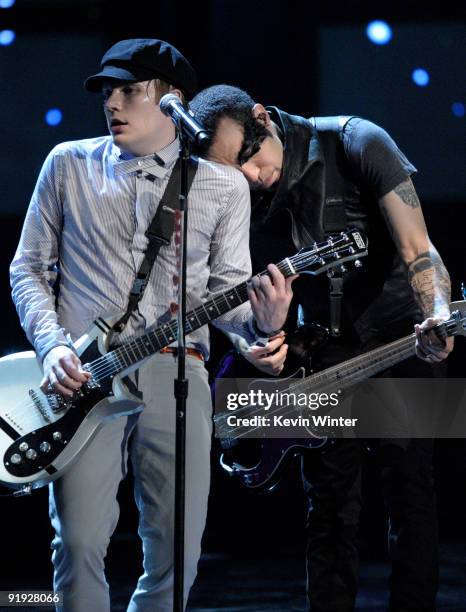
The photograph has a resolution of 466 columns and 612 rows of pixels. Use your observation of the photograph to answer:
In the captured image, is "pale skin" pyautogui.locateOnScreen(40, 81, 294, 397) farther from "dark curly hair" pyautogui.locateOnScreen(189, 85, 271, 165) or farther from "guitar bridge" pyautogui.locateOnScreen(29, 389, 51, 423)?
"dark curly hair" pyautogui.locateOnScreen(189, 85, 271, 165)

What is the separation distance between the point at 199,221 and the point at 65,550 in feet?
3.82

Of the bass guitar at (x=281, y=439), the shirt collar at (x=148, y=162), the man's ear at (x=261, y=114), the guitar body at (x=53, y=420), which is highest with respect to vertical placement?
the man's ear at (x=261, y=114)

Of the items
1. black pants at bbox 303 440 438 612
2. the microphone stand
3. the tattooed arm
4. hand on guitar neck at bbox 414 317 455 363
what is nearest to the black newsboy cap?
the microphone stand

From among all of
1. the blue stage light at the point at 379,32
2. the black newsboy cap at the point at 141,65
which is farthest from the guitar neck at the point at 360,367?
the blue stage light at the point at 379,32

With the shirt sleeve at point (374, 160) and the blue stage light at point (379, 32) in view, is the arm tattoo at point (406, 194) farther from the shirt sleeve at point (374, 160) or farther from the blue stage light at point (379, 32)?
the blue stage light at point (379, 32)

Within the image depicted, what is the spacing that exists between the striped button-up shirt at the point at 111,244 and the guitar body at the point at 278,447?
55cm

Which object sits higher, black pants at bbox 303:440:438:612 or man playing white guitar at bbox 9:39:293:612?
man playing white guitar at bbox 9:39:293:612

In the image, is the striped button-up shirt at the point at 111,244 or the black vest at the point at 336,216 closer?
the striped button-up shirt at the point at 111,244

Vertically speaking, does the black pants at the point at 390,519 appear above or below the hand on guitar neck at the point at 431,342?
below

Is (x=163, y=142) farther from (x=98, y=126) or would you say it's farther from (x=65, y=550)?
(x=98, y=126)

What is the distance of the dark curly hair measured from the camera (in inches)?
142

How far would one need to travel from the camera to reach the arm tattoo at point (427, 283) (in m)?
3.51

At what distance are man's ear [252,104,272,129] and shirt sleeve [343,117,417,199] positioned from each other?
0.31 metres

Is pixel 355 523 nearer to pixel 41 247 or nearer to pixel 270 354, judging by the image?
pixel 270 354
